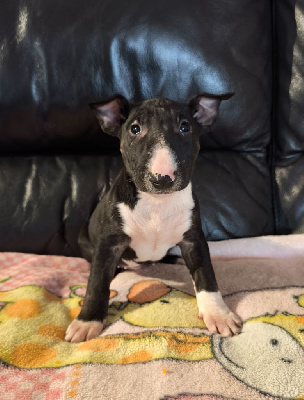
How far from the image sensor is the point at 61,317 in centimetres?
130

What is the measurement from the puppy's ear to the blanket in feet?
1.69

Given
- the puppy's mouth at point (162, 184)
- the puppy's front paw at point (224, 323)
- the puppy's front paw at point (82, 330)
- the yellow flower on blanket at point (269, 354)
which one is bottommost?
the puppy's front paw at point (82, 330)

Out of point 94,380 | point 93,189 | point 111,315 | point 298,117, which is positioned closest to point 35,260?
point 93,189

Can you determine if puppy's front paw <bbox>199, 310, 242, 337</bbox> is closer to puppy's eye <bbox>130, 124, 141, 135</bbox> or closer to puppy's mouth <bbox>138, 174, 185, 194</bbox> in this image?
puppy's mouth <bbox>138, 174, 185, 194</bbox>

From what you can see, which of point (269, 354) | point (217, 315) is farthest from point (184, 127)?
point (269, 354)

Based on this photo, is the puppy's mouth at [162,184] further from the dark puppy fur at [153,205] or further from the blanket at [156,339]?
the blanket at [156,339]

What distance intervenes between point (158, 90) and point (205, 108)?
438 mm

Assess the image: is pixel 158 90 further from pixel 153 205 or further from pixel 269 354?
pixel 269 354

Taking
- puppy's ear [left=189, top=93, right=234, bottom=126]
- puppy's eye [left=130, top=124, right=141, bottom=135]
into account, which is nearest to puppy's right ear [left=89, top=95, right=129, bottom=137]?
puppy's eye [left=130, top=124, right=141, bottom=135]

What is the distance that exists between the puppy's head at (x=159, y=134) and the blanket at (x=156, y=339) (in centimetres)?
38

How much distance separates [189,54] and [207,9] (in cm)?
21

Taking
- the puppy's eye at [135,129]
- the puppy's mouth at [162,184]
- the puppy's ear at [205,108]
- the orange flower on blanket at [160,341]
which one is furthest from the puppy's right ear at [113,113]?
the orange flower on blanket at [160,341]

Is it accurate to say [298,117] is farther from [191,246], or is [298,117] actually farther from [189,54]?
[191,246]

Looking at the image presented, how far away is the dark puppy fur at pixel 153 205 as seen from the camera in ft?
3.94
